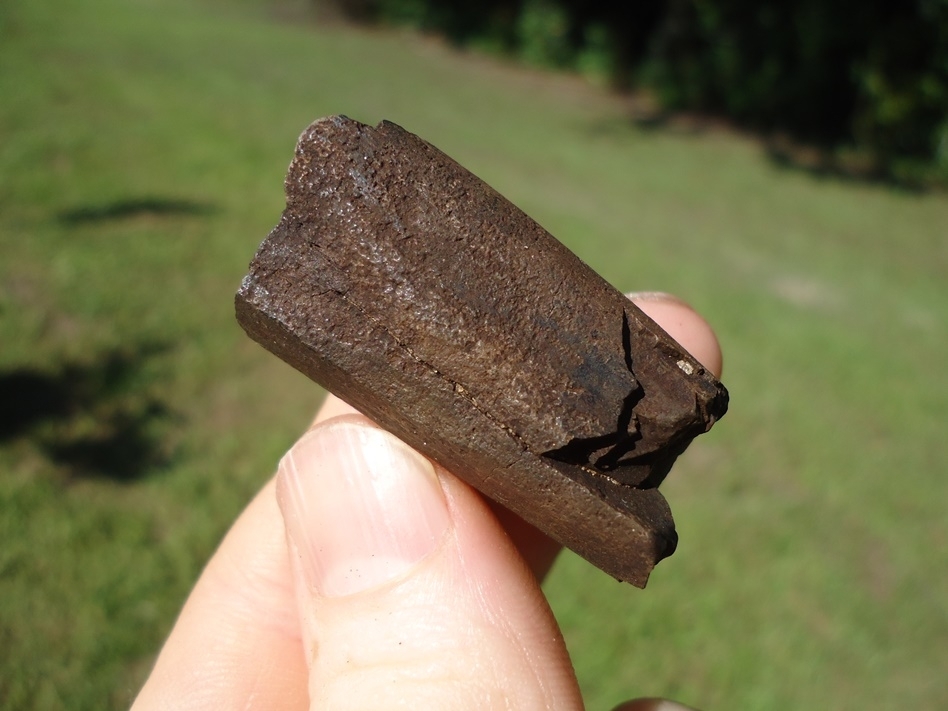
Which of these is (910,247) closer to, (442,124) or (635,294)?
(442,124)

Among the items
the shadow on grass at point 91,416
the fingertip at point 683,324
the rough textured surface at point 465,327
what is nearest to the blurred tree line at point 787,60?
the fingertip at point 683,324

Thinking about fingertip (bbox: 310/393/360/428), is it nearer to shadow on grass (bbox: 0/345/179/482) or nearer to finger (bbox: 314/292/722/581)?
finger (bbox: 314/292/722/581)

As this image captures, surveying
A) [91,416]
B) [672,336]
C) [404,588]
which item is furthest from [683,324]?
[91,416]

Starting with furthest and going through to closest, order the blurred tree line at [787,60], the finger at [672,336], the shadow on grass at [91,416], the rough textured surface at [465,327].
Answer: the blurred tree line at [787,60], the shadow on grass at [91,416], the finger at [672,336], the rough textured surface at [465,327]

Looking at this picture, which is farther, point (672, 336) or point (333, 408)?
A: point (333, 408)

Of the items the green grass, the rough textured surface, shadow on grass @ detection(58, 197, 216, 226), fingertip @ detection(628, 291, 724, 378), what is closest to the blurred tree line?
the green grass

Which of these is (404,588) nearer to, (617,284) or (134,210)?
(617,284)

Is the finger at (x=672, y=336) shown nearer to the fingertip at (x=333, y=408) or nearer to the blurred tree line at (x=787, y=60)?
the fingertip at (x=333, y=408)
